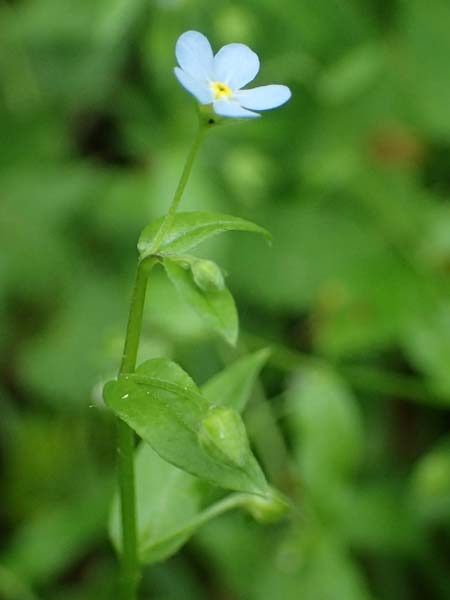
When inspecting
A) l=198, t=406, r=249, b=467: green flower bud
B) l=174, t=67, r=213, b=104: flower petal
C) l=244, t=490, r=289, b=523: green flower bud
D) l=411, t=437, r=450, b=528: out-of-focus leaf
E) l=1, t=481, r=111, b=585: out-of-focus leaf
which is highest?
l=174, t=67, r=213, b=104: flower petal

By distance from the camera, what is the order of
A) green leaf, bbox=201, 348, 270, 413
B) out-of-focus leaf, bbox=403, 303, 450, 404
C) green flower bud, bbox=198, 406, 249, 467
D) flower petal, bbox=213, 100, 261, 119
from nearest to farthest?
flower petal, bbox=213, 100, 261, 119 < green flower bud, bbox=198, 406, 249, 467 < green leaf, bbox=201, 348, 270, 413 < out-of-focus leaf, bbox=403, 303, 450, 404

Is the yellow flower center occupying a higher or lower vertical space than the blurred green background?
higher

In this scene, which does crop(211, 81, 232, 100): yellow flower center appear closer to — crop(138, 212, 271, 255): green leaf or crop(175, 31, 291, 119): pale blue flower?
crop(175, 31, 291, 119): pale blue flower

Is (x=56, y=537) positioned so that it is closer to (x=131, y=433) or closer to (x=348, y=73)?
(x=131, y=433)

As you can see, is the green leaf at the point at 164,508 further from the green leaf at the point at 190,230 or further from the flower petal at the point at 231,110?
the flower petal at the point at 231,110

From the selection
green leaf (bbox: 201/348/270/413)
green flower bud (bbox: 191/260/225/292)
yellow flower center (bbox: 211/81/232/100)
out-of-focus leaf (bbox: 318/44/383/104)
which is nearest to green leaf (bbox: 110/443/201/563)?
green leaf (bbox: 201/348/270/413)

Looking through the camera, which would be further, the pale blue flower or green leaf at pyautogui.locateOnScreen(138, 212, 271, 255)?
green leaf at pyautogui.locateOnScreen(138, 212, 271, 255)

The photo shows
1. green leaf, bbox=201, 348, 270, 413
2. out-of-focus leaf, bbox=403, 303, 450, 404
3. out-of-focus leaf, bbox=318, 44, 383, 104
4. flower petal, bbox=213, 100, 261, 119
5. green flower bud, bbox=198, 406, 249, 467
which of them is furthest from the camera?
out-of-focus leaf, bbox=318, 44, 383, 104

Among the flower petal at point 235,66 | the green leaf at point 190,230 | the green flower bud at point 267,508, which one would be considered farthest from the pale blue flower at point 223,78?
the green flower bud at point 267,508
